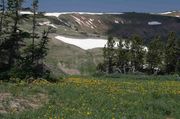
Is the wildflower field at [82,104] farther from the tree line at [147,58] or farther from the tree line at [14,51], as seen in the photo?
the tree line at [147,58]

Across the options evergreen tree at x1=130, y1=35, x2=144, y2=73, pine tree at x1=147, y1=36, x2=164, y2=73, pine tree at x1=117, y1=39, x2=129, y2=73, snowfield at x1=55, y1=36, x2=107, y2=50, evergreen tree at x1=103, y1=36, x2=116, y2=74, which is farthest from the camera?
snowfield at x1=55, y1=36, x2=107, y2=50

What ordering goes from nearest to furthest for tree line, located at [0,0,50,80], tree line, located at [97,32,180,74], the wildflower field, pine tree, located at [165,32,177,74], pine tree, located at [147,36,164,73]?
1. the wildflower field
2. tree line, located at [0,0,50,80]
3. pine tree, located at [147,36,164,73]
4. tree line, located at [97,32,180,74]
5. pine tree, located at [165,32,177,74]

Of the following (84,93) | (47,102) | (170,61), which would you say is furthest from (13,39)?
(170,61)

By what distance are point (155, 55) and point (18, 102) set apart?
87.3 m

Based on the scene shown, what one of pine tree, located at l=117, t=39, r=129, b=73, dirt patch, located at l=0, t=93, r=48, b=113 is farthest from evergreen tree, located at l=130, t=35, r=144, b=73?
dirt patch, located at l=0, t=93, r=48, b=113

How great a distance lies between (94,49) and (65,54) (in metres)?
17.1

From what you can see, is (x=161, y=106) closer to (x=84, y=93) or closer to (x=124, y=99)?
(x=124, y=99)

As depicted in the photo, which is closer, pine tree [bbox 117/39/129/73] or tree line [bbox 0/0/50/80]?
tree line [bbox 0/0/50/80]

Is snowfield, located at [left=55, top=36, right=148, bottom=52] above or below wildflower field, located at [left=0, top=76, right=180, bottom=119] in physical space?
above

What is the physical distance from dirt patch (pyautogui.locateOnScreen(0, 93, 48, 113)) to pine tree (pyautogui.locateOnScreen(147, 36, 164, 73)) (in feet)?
276

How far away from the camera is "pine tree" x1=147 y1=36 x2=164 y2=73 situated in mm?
107875

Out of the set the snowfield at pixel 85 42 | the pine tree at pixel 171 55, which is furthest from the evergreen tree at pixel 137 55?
the snowfield at pixel 85 42

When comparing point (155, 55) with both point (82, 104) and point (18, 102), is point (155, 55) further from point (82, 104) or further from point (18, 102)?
point (18, 102)

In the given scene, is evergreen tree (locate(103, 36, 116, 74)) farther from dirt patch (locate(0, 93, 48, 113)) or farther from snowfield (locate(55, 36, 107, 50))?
dirt patch (locate(0, 93, 48, 113))
